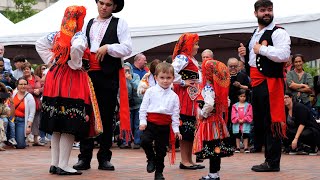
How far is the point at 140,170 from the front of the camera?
8.05 m

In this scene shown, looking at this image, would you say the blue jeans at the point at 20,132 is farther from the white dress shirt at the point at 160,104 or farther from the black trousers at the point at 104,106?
the white dress shirt at the point at 160,104

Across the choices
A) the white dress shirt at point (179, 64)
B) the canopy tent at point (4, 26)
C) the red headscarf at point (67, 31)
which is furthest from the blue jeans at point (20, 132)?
the red headscarf at point (67, 31)

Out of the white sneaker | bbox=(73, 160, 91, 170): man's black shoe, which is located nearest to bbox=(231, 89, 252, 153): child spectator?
the white sneaker

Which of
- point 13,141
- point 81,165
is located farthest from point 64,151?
point 13,141

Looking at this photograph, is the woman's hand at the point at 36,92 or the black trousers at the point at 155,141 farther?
the woman's hand at the point at 36,92

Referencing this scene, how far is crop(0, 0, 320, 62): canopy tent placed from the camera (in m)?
12.5

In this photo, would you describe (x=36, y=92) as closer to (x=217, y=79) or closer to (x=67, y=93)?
(x=67, y=93)

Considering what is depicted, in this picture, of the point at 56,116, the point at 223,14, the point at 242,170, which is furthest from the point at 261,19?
the point at 223,14

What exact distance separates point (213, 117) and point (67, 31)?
5.47 feet

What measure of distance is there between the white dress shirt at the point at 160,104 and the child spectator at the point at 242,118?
220 inches

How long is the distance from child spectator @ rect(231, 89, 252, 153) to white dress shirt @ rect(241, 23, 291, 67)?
15.3 ft

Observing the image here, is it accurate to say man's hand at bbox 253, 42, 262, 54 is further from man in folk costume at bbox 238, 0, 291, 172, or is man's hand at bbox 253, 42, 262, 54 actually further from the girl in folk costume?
the girl in folk costume

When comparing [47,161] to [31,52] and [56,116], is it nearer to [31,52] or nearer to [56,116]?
[56,116]

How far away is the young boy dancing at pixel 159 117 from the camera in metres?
6.92
